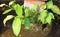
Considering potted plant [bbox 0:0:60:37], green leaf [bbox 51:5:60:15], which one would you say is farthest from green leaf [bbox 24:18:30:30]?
green leaf [bbox 51:5:60:15]

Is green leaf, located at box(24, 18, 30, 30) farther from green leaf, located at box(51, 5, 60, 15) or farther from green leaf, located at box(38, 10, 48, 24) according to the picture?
green leaf, located at box(51, 5, 60, 15)

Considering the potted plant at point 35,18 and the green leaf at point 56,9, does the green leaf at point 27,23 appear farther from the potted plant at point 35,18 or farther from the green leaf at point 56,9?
the green leaf at point 56,9

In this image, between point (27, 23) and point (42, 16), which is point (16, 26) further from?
point (42, 16)

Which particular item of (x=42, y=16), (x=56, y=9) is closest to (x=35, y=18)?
A: (x=42, y=16)

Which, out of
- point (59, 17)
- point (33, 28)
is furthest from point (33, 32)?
point (59, 17)

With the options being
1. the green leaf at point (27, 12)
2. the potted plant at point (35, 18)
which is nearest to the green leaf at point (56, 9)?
the potted plant at point (35, 18)

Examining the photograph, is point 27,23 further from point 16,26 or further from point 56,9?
point 56,9

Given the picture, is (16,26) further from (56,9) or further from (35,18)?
(56,9)

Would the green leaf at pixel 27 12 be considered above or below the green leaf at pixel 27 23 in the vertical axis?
above

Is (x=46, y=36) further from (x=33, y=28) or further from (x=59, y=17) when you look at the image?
(x=59, y=17)

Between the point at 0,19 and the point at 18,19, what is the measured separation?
260 mm

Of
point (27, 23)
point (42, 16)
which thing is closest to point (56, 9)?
point (42, 16)

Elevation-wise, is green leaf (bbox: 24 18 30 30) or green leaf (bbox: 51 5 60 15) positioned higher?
green leaf (bbox: 51 5 60 15)

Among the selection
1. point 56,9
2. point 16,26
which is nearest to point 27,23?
point 16,26
